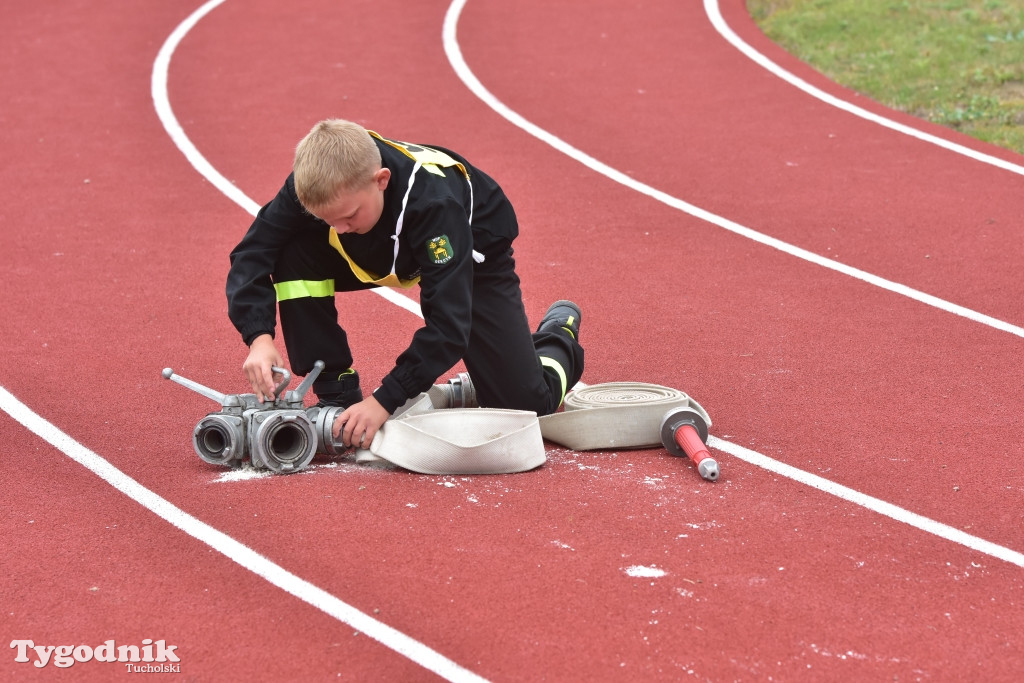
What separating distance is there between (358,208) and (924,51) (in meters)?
8.57

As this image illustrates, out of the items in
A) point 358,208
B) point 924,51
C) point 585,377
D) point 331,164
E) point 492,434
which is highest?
point 331,164

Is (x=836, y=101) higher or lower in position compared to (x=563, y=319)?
higher

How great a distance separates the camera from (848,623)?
3150 millimetres

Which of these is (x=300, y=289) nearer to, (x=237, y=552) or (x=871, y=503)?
(x=237, y=552)

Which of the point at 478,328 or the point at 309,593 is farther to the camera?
the point at 478,328

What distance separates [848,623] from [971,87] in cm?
805

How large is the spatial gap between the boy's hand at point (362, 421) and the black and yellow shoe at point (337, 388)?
0.45m

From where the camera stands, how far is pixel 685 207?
7512mm

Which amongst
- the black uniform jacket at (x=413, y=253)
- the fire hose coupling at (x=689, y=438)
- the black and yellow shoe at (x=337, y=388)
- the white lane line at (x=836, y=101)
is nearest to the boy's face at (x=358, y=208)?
the black uniform jacket at (x=413, y=253)

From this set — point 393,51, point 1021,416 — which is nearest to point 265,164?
point 393,51

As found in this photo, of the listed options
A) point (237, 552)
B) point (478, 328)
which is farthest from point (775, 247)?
point (237, 552)

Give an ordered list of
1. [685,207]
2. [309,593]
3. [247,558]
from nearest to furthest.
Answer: [309,593] < [247,558] < [685,207]

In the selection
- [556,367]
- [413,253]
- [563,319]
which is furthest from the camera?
[563,319]

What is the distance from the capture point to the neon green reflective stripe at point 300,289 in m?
4.28
